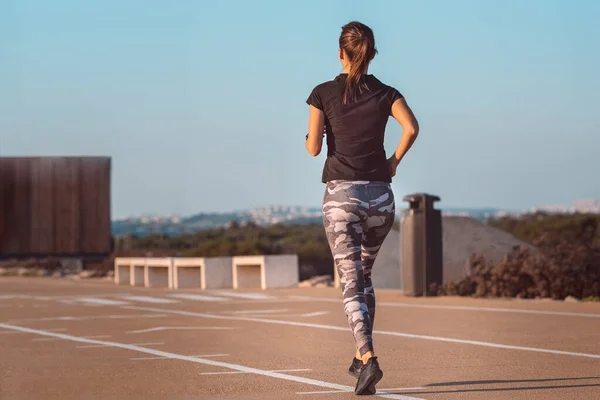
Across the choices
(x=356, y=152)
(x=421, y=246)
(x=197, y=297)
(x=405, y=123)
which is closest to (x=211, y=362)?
(x=356, y=152)

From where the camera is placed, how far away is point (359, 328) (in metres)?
9.00

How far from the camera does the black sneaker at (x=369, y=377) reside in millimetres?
8727

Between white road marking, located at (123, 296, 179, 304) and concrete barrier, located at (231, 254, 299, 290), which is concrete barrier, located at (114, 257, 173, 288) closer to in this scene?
concrete barrier, located at (231, 254, 299, 290)

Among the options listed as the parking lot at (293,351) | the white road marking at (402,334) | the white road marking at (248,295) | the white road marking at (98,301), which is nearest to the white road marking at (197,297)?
the white road marking at (248,295)

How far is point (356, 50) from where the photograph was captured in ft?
30.4

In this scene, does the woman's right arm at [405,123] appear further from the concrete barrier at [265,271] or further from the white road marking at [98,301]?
the concrete barrier at [265,271]

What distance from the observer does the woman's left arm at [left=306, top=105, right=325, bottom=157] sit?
30.2ft

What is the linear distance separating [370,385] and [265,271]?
795 inches

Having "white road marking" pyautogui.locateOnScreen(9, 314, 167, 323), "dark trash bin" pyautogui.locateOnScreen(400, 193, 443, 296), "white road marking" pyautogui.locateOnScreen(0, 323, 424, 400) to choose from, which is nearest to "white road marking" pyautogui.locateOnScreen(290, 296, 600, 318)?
"dark trash bin" pyautogui.locateOnScreen(400, 193, 443, 296)

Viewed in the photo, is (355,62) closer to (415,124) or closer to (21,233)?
(415,124)

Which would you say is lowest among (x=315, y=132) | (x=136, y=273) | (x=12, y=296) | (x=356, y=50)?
(x=12, y=296)

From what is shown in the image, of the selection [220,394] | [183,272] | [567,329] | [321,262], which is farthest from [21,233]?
[220,394]

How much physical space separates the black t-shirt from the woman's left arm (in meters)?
0.05

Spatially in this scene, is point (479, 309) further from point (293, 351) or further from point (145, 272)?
point (145, 272)
